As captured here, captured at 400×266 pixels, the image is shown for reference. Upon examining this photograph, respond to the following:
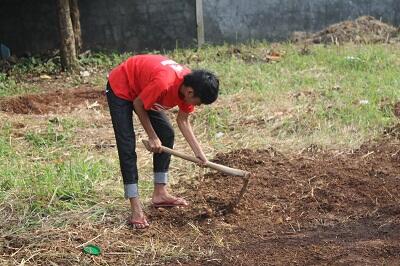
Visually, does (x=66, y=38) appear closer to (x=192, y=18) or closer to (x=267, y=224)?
(x=192, y=18)

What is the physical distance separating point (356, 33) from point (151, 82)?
7853 millimetres

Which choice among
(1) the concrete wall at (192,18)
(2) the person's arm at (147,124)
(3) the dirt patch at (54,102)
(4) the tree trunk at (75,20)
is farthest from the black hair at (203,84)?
(1) the concrete wall at (192,18)

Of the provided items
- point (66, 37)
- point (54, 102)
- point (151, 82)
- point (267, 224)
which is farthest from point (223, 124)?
point (66, 37)

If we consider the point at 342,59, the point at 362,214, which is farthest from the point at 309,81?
the point at 362,214

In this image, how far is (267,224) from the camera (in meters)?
4.15

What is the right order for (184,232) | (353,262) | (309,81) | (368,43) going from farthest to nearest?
(368,43)
(309,81)
(184,232)
(353,262)

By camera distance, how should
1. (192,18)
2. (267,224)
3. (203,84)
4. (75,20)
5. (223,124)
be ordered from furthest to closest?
(192,18) → (75,20) → (223,124) → (267,224) → (203,84)

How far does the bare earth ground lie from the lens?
3695mm

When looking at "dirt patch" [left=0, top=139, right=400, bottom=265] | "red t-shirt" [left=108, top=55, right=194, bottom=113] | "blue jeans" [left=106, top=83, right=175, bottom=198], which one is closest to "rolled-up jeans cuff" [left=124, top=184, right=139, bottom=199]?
"blue jeans" [left=106, top=83, right=175, bottom=198]

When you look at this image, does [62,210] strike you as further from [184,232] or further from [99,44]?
[99,44]

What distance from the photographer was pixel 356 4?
38.5ft

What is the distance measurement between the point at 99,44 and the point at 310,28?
12.7ft

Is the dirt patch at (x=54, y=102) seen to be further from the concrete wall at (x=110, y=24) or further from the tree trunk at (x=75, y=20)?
the concrete wall at (x=110, y=24)

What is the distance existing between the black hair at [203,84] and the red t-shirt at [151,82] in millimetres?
111
